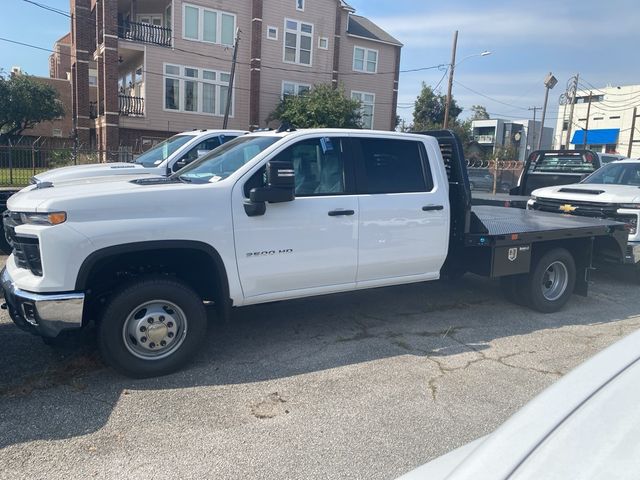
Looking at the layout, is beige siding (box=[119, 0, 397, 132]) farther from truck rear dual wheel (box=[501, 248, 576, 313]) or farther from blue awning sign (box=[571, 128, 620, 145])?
blue awning sign (box=[571, 128, 620, 145])

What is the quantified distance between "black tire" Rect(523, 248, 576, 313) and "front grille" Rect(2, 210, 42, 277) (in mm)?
5083

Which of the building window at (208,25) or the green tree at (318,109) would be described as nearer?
the building window at (208,25)

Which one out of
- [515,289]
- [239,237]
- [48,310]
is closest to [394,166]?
[239,237]

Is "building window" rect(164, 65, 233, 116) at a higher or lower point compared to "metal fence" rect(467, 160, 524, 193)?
higher

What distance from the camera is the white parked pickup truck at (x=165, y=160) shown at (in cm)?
833

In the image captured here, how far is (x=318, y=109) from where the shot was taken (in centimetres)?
2844

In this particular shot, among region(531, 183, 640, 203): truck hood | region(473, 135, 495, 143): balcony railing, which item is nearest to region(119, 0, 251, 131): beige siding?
region(531, 183, 640, 203): truck hood

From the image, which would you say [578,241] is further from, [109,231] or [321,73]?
[321,73]

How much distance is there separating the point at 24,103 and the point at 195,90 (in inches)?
449

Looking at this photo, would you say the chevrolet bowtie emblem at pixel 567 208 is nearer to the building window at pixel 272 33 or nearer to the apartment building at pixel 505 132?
the building window at pixel 272 33

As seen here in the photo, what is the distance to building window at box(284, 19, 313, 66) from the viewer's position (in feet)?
100

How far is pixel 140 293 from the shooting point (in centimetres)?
407

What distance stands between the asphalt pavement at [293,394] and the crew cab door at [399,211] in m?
0.69

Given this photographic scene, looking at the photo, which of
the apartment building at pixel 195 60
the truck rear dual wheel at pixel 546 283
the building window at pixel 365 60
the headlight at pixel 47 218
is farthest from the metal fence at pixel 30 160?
the building window at pixel 365 60
